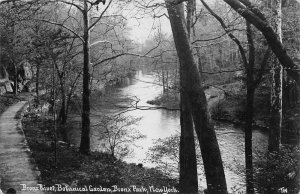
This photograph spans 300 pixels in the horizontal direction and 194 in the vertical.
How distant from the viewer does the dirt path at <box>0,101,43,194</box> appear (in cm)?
932

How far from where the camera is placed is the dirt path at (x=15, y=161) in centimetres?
932

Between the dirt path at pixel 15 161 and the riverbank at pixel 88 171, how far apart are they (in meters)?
0.52

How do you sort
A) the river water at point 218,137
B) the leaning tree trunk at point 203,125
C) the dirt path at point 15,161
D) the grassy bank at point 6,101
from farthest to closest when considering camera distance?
the grassy bank at point 6,101
the river water at point 218,137
the dirt path at point 15,161
the leaning tree trunk at point 203,125

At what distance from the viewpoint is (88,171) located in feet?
39.8

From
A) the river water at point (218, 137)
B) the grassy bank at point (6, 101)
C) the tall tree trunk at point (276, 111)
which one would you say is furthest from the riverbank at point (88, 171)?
the grassy bank at point (6, 101)

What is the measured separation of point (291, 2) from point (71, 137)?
15.4 meters

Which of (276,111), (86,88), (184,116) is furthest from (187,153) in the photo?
(86,88)

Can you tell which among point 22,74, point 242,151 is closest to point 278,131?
point 242,151

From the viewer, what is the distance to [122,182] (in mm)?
11586

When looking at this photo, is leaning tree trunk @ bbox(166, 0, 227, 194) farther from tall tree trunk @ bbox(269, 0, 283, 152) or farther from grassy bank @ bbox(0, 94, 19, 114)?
grassy bank @ bbox(0, 94, 19, 114)

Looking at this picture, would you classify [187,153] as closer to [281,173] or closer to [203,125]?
[281,173]

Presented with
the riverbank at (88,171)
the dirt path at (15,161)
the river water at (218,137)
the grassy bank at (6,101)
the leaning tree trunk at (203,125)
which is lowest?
the river water at (218,137)

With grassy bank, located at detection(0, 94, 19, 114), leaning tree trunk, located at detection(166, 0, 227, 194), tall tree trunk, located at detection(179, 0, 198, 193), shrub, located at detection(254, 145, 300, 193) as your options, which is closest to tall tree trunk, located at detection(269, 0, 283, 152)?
shrub, located at detection(254, 145, 300, 193)

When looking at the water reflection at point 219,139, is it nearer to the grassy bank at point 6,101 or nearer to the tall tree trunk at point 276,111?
the tall tree trunk at point 276,111
